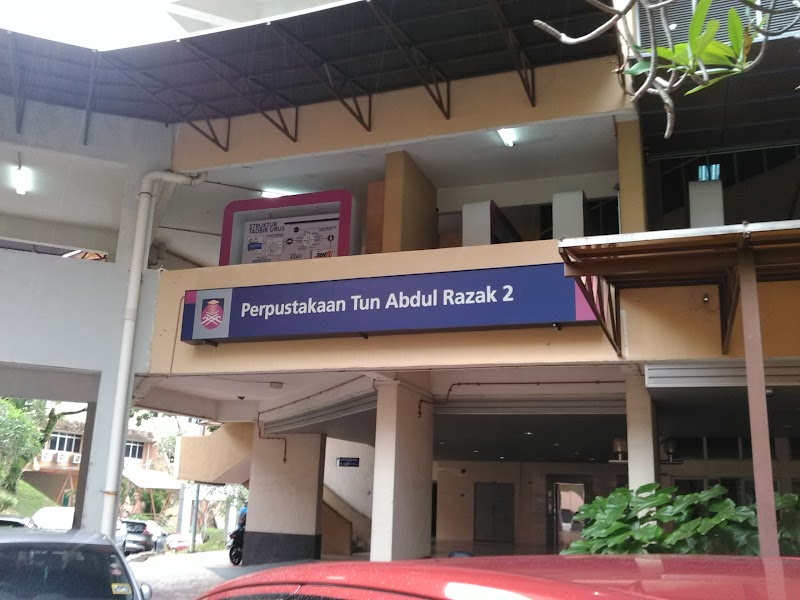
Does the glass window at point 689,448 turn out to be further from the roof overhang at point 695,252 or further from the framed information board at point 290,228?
the framed information board at point 290,228

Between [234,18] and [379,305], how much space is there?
381cm

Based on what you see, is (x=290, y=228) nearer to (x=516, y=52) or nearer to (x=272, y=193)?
(x=272, y=193)

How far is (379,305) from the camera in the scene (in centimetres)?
952

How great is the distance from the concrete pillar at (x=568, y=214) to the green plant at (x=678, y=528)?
392cm

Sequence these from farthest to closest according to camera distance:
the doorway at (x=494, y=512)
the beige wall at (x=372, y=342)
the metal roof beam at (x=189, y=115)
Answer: the doorway at (x=494, y=512) < the metal roof beam at (x=189, y=115) < the beige wall at (x=372, y=342)

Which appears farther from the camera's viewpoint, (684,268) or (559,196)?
(559,196)

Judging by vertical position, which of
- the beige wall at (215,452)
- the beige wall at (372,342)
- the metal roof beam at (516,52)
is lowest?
the beige wall at (215,452)

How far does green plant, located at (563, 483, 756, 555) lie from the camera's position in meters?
7.07

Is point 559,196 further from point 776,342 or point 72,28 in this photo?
point 72,28

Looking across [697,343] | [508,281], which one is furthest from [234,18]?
[697,343]

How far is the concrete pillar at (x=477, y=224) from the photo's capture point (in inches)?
428

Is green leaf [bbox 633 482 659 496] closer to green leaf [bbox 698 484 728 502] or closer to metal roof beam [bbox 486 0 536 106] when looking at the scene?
green leaf [bbox 698 484 728 502]

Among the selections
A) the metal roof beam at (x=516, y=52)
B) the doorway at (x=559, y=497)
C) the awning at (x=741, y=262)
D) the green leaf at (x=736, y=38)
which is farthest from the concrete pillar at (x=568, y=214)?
the doorway at (x=559, y=497)


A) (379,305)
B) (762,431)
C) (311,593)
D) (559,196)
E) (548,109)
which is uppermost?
(548,109)
